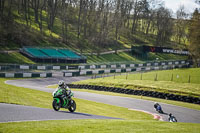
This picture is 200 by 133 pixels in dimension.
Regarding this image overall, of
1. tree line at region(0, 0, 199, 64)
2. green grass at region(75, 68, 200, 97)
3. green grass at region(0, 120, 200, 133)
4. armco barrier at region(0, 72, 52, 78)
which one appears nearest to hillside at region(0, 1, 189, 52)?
tree line at region(0, 0, 199, 64)

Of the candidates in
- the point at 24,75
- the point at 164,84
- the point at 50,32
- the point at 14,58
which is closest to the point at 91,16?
the point at 50,32

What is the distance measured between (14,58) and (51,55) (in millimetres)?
8551

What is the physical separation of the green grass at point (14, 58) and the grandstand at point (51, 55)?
1.31m

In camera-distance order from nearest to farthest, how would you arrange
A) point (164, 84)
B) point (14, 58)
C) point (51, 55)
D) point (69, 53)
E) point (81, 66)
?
point (164, 84), point (14, 58), point (81, 66), point (51, 55), point (69, 53)

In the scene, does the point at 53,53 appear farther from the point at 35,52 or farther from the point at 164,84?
the point at 164,84

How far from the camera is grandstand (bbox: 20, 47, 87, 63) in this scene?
178ft

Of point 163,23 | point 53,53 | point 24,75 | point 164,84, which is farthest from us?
point 163,23

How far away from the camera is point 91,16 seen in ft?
284

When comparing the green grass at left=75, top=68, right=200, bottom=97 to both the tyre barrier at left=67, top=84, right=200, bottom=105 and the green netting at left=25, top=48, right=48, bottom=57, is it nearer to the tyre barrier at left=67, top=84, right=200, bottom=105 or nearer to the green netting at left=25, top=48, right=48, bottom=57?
the tyre barrier at left=67, top=84, right=200, bottom=105

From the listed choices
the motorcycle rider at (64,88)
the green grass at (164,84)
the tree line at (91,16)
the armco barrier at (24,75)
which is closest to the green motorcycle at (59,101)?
the motorcycle rider at (64,88)

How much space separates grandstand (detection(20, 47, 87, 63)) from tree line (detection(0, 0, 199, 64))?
15.5ft

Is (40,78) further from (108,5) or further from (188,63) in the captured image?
(108,5)

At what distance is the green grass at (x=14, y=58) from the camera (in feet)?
161

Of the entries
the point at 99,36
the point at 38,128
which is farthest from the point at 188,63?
the point at 38,128
